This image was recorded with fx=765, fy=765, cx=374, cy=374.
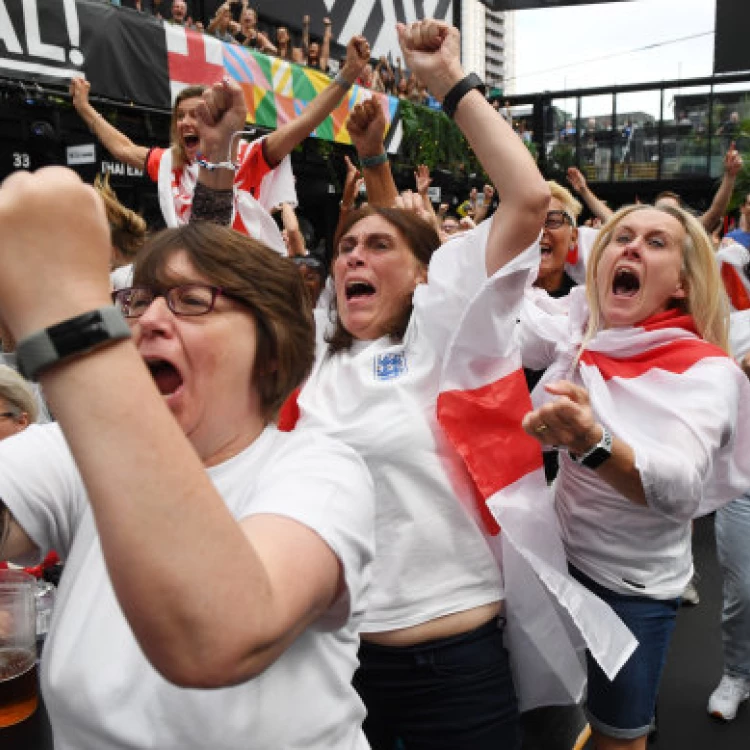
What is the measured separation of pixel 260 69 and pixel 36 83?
74.3 inches

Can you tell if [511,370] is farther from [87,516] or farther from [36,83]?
[36,83]

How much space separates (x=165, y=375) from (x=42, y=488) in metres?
0.20

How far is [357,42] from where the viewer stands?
2.20 metres

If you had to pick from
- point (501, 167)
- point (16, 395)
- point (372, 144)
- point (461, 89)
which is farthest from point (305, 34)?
point (501, 167)

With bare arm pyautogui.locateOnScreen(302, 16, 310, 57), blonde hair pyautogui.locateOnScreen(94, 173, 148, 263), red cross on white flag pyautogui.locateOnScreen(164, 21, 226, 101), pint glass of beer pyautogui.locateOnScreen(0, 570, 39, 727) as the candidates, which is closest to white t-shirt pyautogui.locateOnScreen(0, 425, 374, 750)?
pint glass of beer pyautogui.locateOnScreen(0, 570, 39, 727)

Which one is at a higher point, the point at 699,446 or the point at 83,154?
the point at 83,154

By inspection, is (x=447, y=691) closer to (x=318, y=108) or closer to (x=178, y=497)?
(x=178, y=497)

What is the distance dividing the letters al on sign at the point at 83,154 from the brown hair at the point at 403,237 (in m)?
4.18

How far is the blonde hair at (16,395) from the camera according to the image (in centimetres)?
215

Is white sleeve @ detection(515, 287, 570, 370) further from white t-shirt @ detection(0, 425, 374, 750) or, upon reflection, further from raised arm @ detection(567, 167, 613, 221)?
raised arm @ detection(567, 167, 613, 221)

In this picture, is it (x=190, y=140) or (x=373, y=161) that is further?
(x=190, y=140)

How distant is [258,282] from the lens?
971mm

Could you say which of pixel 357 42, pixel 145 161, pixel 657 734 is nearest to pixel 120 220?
pixel 145 161

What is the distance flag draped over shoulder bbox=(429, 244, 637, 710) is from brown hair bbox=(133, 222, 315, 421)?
19.4 inches
